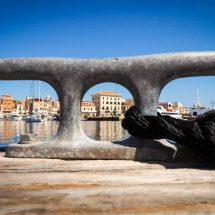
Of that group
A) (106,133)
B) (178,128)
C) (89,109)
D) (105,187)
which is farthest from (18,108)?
(105,187)

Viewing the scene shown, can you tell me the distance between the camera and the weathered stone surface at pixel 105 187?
1.88 m

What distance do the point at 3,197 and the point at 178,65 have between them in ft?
8.00

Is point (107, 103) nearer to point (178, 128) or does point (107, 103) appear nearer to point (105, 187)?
point (178, 128)

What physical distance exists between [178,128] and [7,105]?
143 m

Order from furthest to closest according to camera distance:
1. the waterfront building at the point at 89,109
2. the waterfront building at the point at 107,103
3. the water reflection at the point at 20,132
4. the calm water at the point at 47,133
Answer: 1. the waterfront building at the point at 89,109
2. the waterfront building at the point at 107,103
3. the calm water at the point at 47,133
4. the water reflection at the point at 20,132

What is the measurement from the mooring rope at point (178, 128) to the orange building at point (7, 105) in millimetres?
136187

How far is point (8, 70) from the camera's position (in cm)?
377

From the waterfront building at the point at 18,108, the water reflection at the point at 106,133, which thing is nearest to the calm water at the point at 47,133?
the water reflection at the point at 106,133

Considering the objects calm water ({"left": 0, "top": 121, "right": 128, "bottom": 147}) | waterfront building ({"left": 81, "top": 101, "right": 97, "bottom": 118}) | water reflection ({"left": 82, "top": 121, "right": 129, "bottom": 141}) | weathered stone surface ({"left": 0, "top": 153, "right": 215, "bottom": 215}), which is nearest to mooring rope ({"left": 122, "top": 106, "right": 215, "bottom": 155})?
weathered stone surface ({"left": 0, "top": 153, "right": 215, "bottom": 215})

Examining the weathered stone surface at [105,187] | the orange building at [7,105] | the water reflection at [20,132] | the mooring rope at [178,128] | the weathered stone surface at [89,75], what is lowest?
the water reflection at [20,132]

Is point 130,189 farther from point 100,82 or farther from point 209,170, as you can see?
point 100,82

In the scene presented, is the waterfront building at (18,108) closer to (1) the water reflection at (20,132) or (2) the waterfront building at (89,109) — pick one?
(2) the waterfront building at (89,109)

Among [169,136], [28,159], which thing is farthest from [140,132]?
[28,159]

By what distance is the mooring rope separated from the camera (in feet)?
10.1
